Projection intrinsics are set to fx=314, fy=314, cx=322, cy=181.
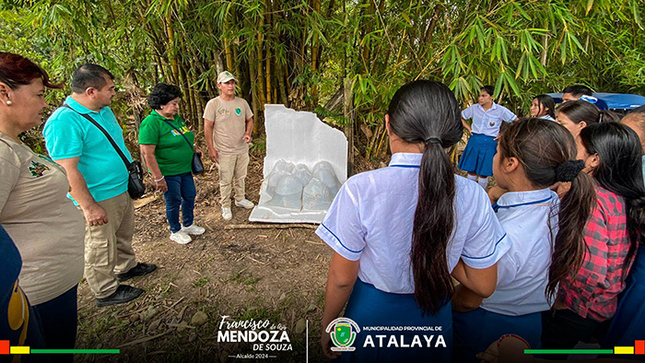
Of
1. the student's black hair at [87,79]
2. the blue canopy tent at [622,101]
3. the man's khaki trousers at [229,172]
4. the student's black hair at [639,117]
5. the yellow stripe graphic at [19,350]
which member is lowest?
the man's khaki trousers at [229,172]

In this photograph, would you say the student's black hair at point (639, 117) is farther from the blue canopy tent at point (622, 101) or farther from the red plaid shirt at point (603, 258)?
the blue canopy tent at point (622, 101)

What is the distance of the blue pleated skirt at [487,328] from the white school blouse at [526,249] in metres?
0.04

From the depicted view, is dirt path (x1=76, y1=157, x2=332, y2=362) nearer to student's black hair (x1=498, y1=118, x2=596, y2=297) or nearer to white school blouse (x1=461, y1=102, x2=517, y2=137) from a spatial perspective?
student's black hair (x1=498, y1=118, x2=596, y2=297)

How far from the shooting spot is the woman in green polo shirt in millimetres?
2221

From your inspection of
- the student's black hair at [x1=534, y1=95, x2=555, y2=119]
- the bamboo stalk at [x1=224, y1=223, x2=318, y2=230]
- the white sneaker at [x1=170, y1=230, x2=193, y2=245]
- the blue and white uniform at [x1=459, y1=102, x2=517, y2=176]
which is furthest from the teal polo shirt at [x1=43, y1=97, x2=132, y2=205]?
the student's black hair at [x1=534, y1=95, x2=555, y2=119]

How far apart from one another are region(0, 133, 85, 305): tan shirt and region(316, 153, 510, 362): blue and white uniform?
1014 millimetres

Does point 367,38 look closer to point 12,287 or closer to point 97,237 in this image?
point 97,237

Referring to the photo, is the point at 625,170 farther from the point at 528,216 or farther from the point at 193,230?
the point at 193,230

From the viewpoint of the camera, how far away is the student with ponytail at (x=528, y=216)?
0.91 m

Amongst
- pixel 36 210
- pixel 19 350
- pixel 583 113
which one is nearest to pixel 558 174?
pixel 583 113

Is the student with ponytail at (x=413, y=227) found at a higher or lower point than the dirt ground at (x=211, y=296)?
higher

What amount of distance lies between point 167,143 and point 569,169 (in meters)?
2.33

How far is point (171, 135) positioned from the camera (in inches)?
91.3

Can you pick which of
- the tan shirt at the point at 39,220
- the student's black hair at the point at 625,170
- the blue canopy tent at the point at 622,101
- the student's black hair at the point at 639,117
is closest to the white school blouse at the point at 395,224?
the student's black hair at the point at 625,170
